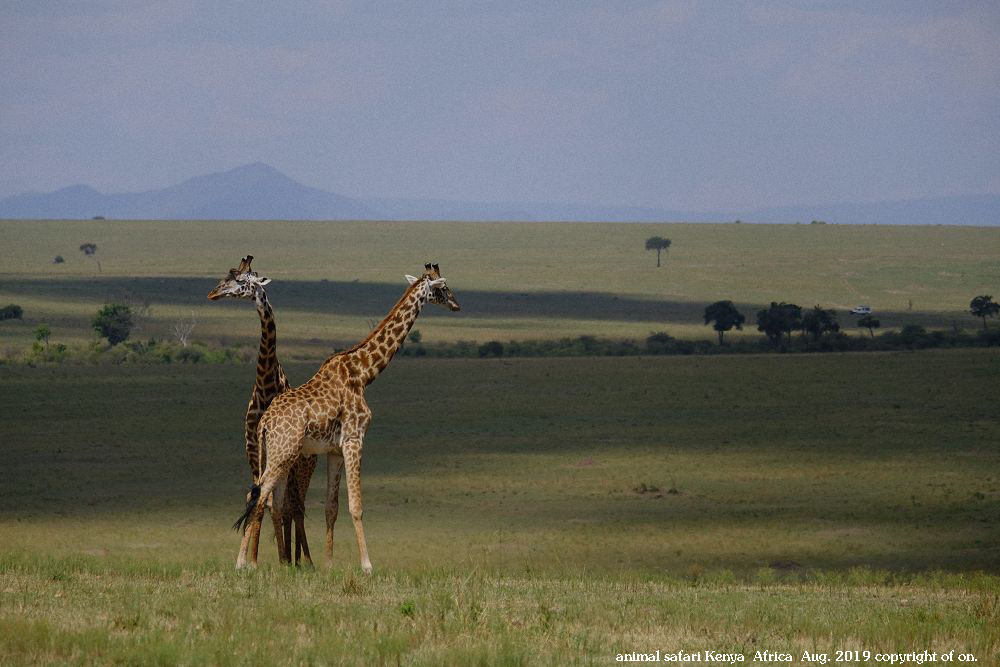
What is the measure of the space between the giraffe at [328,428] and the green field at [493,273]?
4923 cm

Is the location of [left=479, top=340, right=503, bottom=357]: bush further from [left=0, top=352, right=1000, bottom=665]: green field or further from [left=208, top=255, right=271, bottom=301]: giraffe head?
[left=208, top=255, right=271, bottom=301]: giraffe head

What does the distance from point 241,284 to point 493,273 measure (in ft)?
334

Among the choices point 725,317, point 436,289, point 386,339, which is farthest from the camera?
point 725,317

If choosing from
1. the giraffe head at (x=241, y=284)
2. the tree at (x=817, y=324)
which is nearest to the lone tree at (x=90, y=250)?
the tree at (x=817, y=324)

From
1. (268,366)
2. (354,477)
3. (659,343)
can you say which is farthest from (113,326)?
(354,477)

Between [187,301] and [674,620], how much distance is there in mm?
79200

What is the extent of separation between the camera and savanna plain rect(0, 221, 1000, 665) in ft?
36.0

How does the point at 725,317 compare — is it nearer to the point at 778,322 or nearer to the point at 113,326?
the point at 778,322

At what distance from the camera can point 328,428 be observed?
13750mm

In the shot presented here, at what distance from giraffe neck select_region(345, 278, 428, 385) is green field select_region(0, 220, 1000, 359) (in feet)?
160

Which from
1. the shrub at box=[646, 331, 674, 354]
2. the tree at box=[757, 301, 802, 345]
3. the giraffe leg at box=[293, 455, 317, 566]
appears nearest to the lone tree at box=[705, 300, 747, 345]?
the tree at box=[757, 301, 802, 345]

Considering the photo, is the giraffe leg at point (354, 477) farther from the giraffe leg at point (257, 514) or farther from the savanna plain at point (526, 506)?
the giraffe leg at point (257, 514)

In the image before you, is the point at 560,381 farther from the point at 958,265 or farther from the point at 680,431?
the point at 958,265

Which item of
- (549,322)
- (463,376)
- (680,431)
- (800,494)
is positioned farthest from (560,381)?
(549,322)
